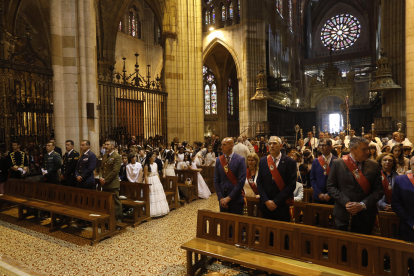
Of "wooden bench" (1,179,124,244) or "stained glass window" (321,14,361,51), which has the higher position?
"stained glass window" (321,14,361,51)

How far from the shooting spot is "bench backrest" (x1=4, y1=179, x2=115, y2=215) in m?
5.15

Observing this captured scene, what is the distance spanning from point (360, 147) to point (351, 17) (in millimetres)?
42776

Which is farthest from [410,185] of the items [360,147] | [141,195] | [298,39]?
[298,39]

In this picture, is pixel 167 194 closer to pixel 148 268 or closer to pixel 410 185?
pixel 148 268

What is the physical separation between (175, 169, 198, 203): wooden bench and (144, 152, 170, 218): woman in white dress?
1239 mm

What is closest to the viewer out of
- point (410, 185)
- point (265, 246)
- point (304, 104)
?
point (410, 185)

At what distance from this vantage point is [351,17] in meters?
38.0

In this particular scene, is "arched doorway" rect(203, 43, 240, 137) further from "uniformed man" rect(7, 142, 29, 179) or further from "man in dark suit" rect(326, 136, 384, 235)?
"man in dark suit" rect(326, 136, 384, 235)

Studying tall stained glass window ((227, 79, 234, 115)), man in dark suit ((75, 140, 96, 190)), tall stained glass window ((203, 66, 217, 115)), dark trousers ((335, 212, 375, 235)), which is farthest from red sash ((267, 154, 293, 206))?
tall stained glass window ((227, 79, 234, 115))

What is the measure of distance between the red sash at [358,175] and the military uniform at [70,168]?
5.17 m

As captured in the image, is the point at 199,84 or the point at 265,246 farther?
the point at 199,84

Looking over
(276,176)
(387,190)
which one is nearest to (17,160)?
(276,176)

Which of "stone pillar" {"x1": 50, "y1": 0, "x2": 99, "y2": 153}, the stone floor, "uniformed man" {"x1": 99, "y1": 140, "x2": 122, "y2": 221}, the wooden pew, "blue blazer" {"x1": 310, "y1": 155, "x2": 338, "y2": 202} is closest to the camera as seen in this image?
the wooden pew

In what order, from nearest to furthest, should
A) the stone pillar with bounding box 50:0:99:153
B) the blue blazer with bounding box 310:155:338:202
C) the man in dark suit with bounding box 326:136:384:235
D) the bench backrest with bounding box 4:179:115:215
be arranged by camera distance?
the man in dark suit with bounding box 326:136:384:235 → the blue blazer with bounding box 310:155:338:202 → the bench backrest with bounding box 4:179:115:215 → the stone pillar with bounding box 50:0:99:153
